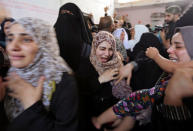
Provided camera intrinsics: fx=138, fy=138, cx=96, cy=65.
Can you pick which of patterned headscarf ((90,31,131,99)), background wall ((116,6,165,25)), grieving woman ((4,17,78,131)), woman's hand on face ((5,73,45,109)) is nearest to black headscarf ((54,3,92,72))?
patterned headscarf ((90,31,131,99))

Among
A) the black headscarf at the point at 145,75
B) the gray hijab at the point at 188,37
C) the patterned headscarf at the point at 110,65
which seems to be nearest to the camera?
the gray hijab at the point at 188,37

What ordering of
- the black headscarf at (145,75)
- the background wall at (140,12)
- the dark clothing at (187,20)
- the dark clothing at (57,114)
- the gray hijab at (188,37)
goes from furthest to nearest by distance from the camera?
the background wall at (140,12), the black headscarf at (145,75), the dark clothing at (187,20), the gray hijab at (188,37), the dark clothing at (57,114)

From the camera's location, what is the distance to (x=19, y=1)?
1.73 m

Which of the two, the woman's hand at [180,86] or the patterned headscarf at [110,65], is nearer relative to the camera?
the woman's hand at [180,86]

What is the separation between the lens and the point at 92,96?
1333 millimetres

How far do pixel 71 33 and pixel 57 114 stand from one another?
97cm

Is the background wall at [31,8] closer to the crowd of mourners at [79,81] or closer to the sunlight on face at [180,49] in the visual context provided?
the crowd of mourners at [79,81]

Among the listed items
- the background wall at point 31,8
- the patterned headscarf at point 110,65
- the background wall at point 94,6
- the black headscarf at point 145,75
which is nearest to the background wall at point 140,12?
the background wall at point 94,6

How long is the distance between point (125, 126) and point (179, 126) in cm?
63

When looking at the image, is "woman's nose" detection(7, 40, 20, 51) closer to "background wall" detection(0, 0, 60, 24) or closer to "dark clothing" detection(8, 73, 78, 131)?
"dark clothing" detection(8, 73, 78, 131)

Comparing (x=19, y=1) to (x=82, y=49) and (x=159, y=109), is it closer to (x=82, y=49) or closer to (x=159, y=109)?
(x=82, y=49)

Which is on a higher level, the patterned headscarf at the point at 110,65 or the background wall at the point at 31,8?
the background wall at the point at 31,8

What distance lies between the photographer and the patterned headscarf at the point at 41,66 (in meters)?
0.73

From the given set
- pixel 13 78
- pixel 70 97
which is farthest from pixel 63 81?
pixel 13 78
